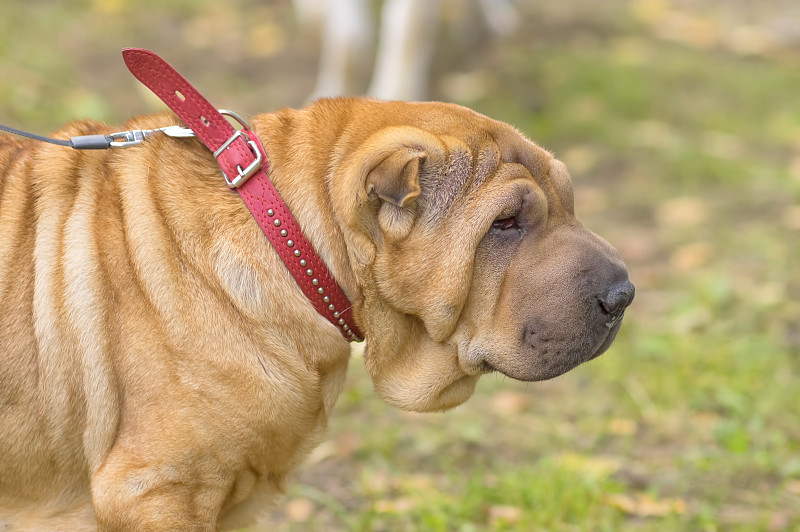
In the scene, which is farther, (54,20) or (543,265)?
(54,20)

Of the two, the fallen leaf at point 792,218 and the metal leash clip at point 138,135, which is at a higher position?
the metal leash clip at point 138,135

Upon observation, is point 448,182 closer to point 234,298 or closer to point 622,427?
point 234,298

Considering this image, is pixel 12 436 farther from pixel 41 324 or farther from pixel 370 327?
pixel 370 327

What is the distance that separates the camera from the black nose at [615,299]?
114 inches

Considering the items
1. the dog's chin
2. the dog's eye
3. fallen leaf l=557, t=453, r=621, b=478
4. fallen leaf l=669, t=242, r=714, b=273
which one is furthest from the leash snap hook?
fallen leaf l=669, t=242, r=714, b=273

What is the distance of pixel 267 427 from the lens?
2.78 metres

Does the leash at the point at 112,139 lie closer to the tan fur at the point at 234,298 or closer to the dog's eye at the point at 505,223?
the tan fur at the point at 234,298

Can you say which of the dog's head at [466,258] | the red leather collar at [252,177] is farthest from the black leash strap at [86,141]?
the dog's head at [466,258]

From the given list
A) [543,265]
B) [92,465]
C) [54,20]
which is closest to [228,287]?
[92,465]

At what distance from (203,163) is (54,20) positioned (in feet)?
23.3

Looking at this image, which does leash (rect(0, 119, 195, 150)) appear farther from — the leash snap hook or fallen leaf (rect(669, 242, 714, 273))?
fallen leaf (rect(669, 242, 714, 273))

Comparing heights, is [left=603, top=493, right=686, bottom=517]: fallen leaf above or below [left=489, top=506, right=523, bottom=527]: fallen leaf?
below

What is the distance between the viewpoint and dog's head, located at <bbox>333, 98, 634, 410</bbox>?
283cm

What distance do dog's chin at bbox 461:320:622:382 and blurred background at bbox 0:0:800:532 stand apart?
1.07 m
